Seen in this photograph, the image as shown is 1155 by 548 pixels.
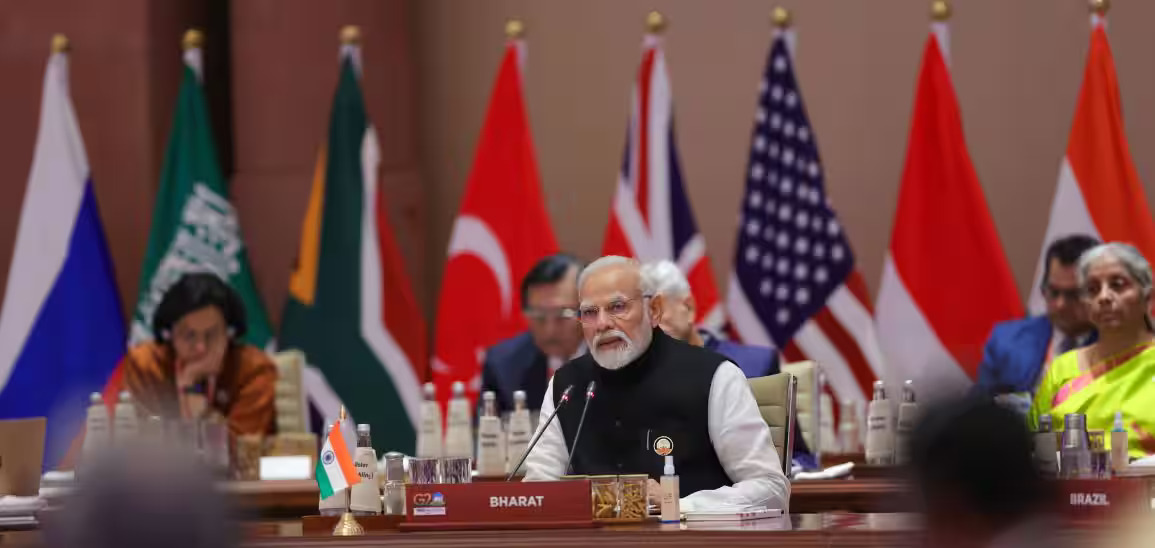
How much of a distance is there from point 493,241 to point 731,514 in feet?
13.9

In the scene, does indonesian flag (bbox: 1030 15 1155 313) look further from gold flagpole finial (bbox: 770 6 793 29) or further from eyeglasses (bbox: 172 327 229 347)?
eyeglasses (bbox: 172 327 229 347)

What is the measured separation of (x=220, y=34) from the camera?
9.09 m

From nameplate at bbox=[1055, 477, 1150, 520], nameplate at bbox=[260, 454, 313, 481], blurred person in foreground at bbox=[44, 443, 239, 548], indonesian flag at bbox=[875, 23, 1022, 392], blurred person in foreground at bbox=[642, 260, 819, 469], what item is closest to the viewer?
blurred person in foreground at bbox=[44, 443, 239, 548]

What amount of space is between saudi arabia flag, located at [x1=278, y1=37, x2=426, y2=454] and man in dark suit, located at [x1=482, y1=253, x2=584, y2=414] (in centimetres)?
162

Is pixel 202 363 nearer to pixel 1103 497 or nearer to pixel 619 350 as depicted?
pixel 619 350

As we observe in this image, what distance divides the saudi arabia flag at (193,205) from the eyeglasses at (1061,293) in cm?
380

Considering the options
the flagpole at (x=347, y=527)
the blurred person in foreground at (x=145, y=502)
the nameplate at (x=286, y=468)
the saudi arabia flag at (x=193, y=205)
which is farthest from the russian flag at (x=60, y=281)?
the blurred person in foreground at (x=145, y=502)

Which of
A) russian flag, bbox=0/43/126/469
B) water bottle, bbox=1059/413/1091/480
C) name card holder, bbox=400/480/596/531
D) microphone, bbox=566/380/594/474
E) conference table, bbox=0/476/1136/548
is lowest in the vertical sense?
conference table, bbox=0/476/1136/548

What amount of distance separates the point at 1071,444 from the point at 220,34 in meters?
6.32

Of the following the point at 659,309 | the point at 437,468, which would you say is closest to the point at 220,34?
the point at 659,309

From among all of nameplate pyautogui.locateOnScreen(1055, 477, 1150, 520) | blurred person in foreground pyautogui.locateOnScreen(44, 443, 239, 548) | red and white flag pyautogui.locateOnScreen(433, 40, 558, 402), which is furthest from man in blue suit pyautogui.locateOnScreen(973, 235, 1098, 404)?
blurred person in foreground pyautogui.locateOnScreen(44, 443, 239, 548)

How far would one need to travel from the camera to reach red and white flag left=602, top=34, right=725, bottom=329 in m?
7.60

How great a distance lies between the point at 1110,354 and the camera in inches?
206

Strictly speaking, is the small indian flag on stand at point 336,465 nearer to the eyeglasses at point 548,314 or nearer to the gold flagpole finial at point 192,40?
the eyeglasses at point 548,314
